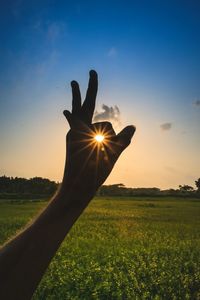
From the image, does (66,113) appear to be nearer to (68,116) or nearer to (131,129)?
(68,116)

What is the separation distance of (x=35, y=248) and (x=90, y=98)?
429 mm

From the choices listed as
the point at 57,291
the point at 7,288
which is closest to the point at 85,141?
the point at 7,288

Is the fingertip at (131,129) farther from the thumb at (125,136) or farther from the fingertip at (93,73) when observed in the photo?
the fingertip at (93,73)

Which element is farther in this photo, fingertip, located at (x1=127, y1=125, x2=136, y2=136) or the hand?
fingertip, located at (x1=127, y1=125, x2=136, y2=136)

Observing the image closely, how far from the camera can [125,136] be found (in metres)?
1.07

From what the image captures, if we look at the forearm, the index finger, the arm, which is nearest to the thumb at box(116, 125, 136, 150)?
the arm

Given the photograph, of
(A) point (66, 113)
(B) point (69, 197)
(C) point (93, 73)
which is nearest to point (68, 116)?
(A) point (66, 113)

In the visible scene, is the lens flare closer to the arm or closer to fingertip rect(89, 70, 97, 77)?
the arm

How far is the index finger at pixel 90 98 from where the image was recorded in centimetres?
102

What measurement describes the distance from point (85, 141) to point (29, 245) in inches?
12.3

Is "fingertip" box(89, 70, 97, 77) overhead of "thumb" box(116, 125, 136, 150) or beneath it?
overhead

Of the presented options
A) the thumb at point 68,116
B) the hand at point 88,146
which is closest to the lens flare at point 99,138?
the hand at point 88,146

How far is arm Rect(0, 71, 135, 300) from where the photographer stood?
85cm

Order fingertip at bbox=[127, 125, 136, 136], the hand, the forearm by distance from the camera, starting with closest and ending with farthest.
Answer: the forearm
the hand
fingertip at bbox=[127, 125, 136, 136]
